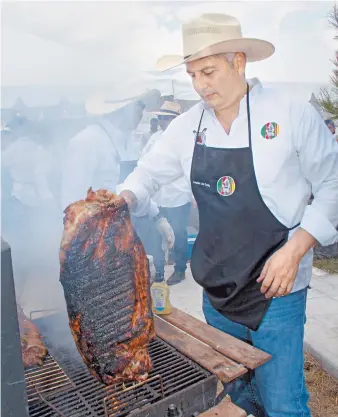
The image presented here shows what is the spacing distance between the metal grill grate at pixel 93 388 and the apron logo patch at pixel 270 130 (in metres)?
1.26

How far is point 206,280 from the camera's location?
2.52 m

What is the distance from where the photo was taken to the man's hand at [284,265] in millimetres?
2059

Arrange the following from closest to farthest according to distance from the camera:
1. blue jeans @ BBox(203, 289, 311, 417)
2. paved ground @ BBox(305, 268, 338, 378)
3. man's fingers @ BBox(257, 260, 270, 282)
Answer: man's fingers @ BBox(257, 260, 270, 282) → blue jeans @ BBox(203, 289, 311, 417) → paved ground @ BBox(305, 268, 338, 378)

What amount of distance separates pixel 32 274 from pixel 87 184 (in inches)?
50.6

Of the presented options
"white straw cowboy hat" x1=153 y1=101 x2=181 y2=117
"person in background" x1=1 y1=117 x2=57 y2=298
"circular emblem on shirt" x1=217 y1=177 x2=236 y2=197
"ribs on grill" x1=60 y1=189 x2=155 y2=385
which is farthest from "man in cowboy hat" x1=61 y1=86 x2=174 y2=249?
"white straw cowboy hat" x1=153 y1=101 x2=181 y2=117

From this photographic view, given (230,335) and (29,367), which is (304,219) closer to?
(230,335)

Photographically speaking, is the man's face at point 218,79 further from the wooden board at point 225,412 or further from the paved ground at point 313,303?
the paved ground at point 313,303

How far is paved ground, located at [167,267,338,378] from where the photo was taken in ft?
12.6

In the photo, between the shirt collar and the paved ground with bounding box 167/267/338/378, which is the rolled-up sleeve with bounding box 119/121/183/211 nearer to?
the shirt collar

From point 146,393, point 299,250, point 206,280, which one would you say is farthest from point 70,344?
point 299,250

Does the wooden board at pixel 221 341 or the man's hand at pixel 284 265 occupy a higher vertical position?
the man's hand at pixel 284 265

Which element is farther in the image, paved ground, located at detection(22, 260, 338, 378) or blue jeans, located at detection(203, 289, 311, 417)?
paved ground, located at detection(22, 260, 338, 378)

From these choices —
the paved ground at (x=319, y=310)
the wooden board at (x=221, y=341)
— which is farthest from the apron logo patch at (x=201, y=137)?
the paved ground at (x=319, y=310)

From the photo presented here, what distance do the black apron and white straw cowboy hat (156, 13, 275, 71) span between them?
13.0 inches
